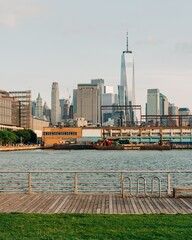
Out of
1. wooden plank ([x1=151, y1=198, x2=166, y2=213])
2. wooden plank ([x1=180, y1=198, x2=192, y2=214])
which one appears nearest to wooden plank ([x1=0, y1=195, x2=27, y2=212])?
wooden plank ([x1=151, y1=198, x2=166, y2=213])

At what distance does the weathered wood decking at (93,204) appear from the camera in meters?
18.5

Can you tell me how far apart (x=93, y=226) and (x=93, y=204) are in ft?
18.3

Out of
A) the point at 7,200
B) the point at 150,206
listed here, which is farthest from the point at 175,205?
the point at 7,200

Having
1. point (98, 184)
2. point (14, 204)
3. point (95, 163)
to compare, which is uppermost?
point (14, 204)

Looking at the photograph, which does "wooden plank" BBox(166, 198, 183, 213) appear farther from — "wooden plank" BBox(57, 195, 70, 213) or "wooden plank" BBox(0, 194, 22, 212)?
"wooden plank" BBox(0, 194, 22, 212)

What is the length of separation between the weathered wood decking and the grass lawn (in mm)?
1630

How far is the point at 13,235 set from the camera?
1346cm

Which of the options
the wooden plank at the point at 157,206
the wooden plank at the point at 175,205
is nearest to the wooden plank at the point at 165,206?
the wooden plank at the point at 157,206

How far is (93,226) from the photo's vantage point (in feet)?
48.3

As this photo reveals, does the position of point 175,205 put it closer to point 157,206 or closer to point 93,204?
point 157,206

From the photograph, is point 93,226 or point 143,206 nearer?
point 93,226

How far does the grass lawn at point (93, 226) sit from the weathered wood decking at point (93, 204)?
163 cm

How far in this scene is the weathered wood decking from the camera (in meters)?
18.5

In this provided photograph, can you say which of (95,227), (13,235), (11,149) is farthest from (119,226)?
(11,149)
